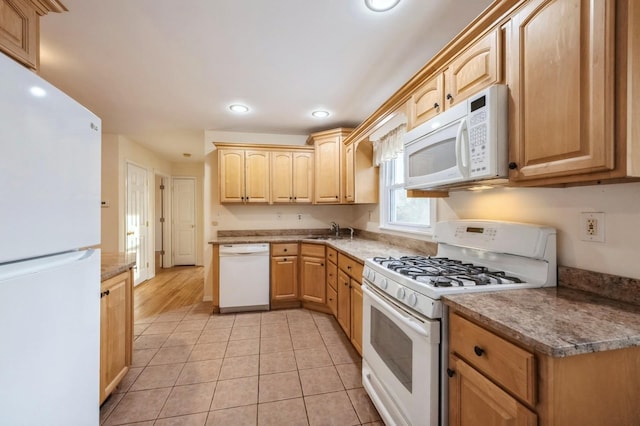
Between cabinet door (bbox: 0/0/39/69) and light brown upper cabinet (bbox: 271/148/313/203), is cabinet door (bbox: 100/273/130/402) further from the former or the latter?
light brown upper cabinet (bbox: 271/148/313/203)

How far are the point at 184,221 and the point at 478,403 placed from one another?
6.38 meters

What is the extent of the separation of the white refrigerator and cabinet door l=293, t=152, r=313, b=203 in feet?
8.53

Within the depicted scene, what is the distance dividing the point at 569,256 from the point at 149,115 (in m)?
3.97

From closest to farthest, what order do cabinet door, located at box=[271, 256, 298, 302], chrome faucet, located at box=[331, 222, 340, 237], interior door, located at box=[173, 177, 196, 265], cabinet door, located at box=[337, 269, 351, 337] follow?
cabinet door, located at box=[337, 269, 351, 337], cabinet door, located at box=[271, 256, 298, 302], chrome faucet, located at box=[331, 222, 340, 237], interior door, located at box=[173, 177, 196, 265]

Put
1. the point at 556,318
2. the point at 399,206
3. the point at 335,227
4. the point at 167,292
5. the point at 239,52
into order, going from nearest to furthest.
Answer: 1. the point at 556,318
2. the point at 239,52
3. the point at 399,206
4. the point at 335,227
5. the point at 167,292

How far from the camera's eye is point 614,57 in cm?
82

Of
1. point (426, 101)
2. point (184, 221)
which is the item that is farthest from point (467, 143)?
point (184, 221)

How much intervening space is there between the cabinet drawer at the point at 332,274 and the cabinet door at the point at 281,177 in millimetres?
1146

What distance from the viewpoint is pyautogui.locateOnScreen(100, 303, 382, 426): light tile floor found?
162 cm

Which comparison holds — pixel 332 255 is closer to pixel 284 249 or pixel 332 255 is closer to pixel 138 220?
pixel 284 249

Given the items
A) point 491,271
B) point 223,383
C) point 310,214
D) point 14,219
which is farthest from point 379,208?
point 14,219

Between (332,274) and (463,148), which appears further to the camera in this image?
(332,274)

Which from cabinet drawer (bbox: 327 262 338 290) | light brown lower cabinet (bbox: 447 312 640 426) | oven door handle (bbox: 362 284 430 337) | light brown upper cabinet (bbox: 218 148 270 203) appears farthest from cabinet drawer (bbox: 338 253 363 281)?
light brown upper cabinet (bbox: 218 148 270 203)

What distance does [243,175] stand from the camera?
3566 mm
